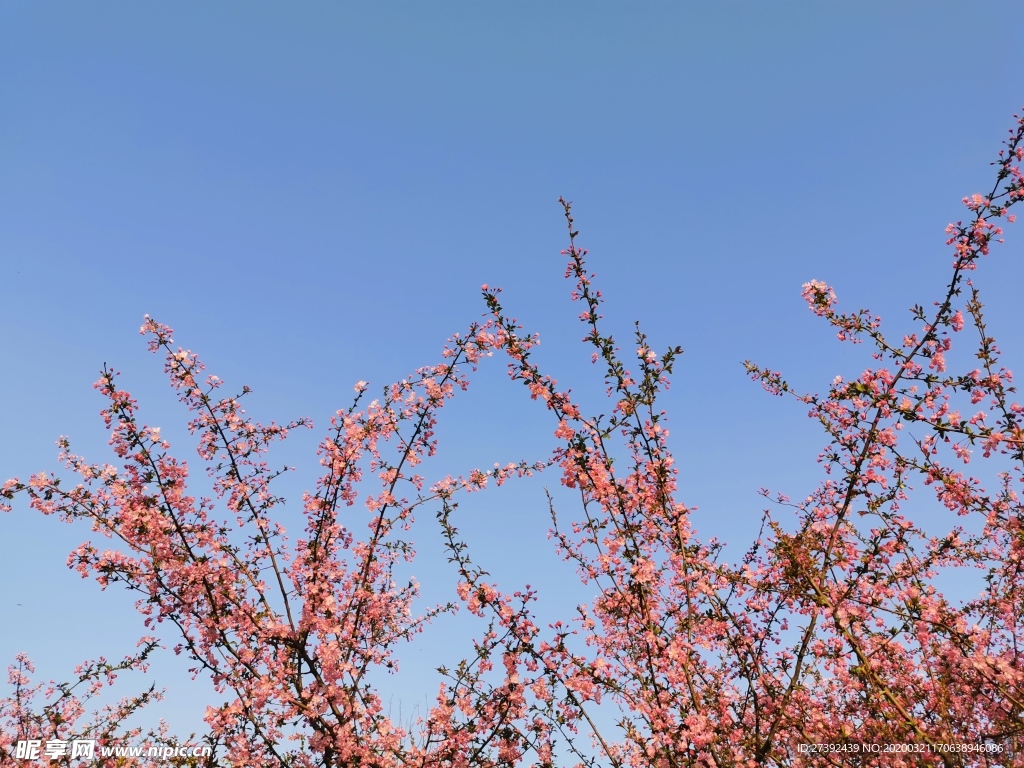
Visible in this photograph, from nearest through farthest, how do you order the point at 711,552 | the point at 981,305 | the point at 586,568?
the point at 981,305, the point at 711,552, the point at 586,568

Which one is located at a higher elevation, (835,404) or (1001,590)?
(835,404)

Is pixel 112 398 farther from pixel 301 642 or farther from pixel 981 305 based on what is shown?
pixel 981 305

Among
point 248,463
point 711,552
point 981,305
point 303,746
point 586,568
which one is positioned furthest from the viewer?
point 248,463

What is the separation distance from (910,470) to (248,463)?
738 cm

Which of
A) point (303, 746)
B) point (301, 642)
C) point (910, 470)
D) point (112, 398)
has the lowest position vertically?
point (303, 746)

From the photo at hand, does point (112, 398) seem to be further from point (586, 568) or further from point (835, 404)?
point (835, 404)

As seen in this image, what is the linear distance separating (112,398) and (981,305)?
28.8 ft

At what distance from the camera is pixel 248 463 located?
26.8ft

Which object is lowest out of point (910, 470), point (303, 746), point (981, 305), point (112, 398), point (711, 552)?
point (303, 746)

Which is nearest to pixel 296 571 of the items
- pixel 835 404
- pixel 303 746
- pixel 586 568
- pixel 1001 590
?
pixel 303 746

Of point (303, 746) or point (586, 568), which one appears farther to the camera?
point (303, 746)

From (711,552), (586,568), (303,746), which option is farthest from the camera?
(303,746)

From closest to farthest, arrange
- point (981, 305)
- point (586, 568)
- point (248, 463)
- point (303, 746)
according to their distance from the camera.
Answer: point (981, 305) < point (586, 568) < point (303, 746) < point (248, 463)

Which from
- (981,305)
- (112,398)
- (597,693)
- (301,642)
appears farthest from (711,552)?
(112,398)
